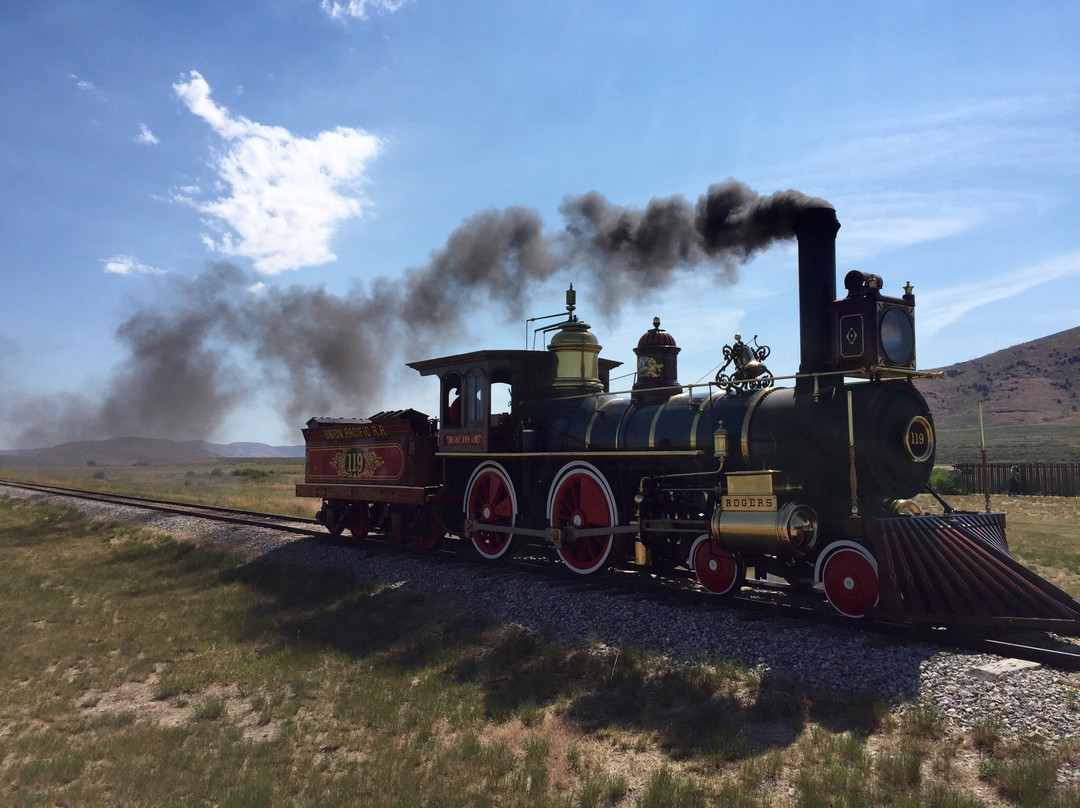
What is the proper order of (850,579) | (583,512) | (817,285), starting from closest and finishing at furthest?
(850,579) < (817,285) < (583,512)

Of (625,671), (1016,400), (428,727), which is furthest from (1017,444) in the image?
Result: (428,727)

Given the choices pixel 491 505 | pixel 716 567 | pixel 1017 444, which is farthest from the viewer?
pixel 1017 444

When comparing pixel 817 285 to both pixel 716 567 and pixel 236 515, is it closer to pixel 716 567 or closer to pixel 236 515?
pixel 716 567

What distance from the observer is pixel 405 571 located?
12523 mm

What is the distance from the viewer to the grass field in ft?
17.4

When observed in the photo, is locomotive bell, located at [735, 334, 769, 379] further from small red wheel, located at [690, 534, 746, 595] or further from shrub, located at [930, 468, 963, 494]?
shrub, located at [930, 468, 963, 494]

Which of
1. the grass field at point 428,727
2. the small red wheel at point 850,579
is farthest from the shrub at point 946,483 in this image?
the grass field at point 428,727

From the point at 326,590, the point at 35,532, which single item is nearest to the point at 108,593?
the point at 326,590

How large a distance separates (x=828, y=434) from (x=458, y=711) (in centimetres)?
490

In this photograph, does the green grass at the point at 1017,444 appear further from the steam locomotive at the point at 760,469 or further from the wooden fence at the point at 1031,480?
the steam locomotive at the point at 760,469

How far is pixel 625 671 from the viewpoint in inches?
292

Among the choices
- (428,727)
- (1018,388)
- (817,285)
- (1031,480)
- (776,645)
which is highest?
(1018,388)

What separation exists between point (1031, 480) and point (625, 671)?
2845cm

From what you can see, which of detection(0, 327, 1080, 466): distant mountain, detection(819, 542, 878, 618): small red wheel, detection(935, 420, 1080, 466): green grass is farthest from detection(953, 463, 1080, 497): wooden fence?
detection(0, 327, 1080, 466): distant mountain
